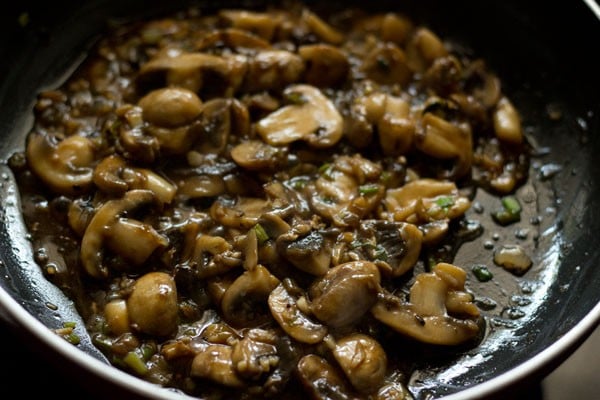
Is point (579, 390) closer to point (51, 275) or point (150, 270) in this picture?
point (150, 270)

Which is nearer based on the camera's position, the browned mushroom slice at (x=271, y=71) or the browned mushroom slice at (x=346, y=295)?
the browned mushroom slice at (x=346, y=295)

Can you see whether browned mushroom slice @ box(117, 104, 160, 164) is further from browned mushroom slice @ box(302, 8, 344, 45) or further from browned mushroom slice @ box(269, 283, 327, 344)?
browned mushroom slice @ box(302, 8, 344, 45)

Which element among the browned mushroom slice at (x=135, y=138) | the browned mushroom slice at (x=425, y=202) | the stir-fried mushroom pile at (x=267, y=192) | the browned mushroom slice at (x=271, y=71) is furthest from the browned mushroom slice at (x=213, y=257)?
the browned mushroom slice at (x=271, y=71)

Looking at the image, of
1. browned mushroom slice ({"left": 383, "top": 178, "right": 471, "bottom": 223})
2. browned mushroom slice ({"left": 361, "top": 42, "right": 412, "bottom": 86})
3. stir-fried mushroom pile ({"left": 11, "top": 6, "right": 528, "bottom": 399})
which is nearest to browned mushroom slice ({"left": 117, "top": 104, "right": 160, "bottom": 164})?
stir-fried mushroom pile ({"left": 11, "top": 6, "right": 528, "bottom": 399})

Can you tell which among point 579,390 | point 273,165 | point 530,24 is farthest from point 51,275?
point 530,24

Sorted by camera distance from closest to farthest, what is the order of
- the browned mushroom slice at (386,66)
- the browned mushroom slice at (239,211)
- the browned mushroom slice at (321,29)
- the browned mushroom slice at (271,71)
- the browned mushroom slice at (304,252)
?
the browned mushroom slice at (304,252) < the browned mushroom slice at (239,211) < the browned mushroom slice at (271,71) < the browned mushroom slice at (386,66) < the browned mushroom slice at (321,29)

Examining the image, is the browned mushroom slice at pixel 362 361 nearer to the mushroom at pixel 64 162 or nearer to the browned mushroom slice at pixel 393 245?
the browned mushroom slice at pixel 393 245
